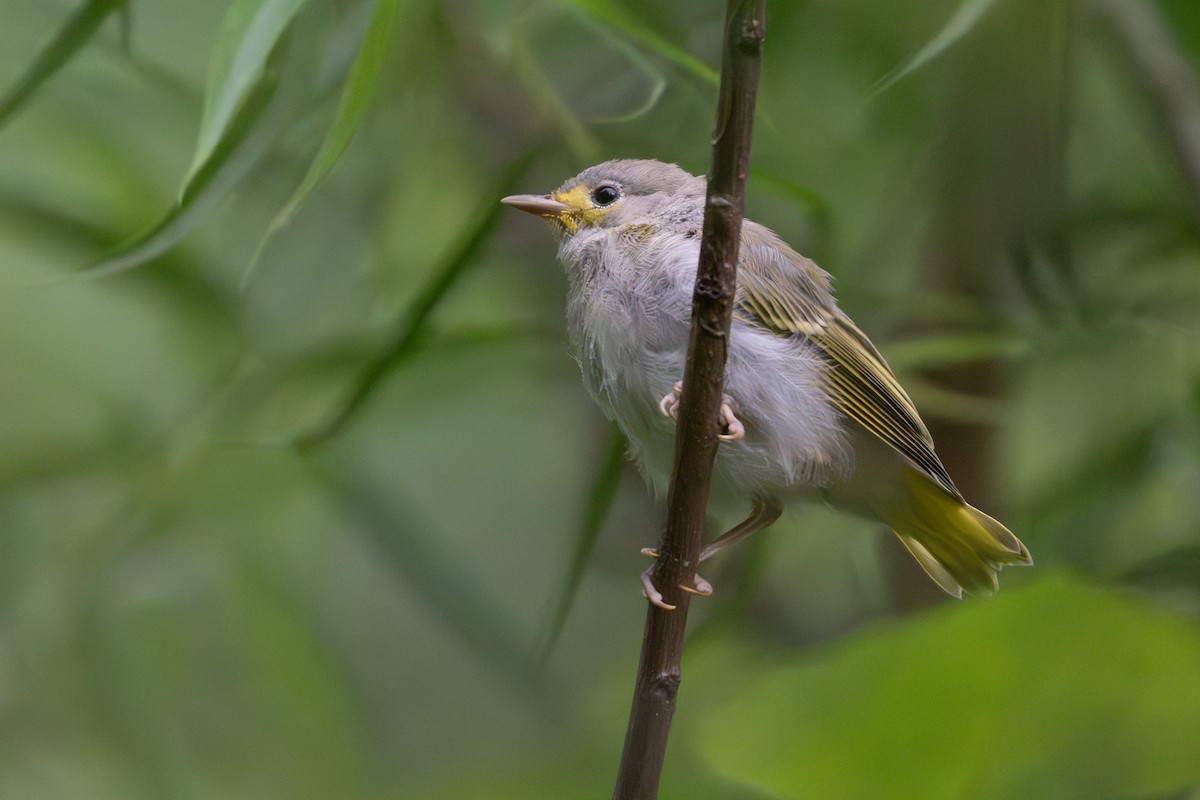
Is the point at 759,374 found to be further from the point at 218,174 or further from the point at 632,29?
the point at 218,174

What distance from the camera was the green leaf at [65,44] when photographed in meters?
2.11

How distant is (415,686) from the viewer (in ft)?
14.9

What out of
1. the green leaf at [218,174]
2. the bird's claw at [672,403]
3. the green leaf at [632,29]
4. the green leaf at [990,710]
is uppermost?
the green leaf at [632,29]

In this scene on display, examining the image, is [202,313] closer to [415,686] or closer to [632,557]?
[632,557]

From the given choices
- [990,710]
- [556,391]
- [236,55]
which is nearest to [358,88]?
[236,55]

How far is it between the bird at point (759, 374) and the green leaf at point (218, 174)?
1.71ft

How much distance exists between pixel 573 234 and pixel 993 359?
1.35 m

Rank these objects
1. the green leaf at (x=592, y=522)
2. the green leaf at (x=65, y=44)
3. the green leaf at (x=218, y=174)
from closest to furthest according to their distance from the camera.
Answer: the green leaf at (x=218, y=174)
the green leaf at (x=65, y=44)
the green leaf at (x=592, y=522)

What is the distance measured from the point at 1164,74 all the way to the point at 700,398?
208cm


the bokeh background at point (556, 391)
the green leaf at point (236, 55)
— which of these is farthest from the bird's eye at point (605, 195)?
the green leaf at point (236, 55)

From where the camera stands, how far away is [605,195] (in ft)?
9.12

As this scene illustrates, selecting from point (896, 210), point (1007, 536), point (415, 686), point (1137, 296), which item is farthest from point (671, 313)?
point (415, 686)

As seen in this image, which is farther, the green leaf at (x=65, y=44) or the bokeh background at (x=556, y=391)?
the bokeh background at (x=556, y=391)

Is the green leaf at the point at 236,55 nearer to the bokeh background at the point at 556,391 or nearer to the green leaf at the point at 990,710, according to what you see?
the bokeh background at the point at 556,391
